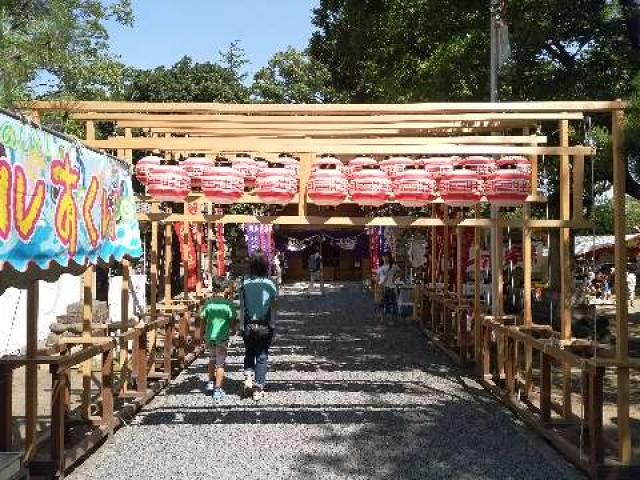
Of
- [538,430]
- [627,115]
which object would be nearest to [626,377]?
[538,430]

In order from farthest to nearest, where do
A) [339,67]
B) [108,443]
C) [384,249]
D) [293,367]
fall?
[384,249]
[339,67]
[293,367]
[108,443]

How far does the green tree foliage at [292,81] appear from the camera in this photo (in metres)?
36.2

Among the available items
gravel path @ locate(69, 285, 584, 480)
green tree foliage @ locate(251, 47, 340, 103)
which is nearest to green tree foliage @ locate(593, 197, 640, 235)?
green tree foliage @ locate(251, 47, 340, 103)

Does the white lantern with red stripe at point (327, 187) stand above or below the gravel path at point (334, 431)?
above

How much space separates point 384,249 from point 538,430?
1526cm

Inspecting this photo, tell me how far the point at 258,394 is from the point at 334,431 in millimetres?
1590

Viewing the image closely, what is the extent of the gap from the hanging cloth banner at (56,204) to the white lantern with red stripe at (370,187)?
84.3 inches

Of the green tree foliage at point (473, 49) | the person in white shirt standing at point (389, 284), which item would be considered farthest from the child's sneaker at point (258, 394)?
the person in white shirt standing at point (389, 284)

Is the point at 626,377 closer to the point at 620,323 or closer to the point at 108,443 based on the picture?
the point at 620,323

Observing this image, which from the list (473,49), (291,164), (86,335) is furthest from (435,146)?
(473,49)

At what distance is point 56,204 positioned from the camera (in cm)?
464

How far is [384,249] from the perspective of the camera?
22172 millimetres

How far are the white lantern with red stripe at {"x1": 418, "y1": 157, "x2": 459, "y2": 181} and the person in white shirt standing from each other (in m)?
9.29

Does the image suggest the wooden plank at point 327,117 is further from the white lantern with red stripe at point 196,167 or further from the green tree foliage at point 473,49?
the green tree foliage at point 473,49
